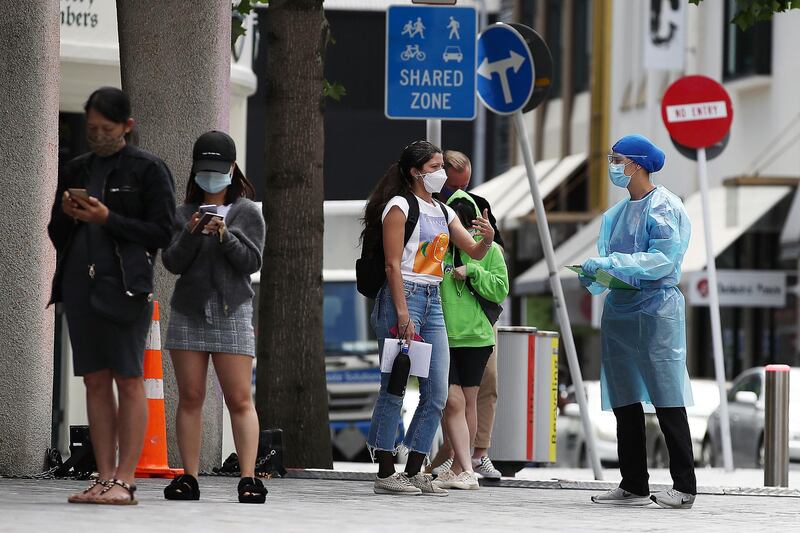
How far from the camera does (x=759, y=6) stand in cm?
1429

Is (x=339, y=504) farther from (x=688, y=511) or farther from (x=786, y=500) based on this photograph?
(x=786, y=500)

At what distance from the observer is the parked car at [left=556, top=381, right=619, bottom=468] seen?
24.8m

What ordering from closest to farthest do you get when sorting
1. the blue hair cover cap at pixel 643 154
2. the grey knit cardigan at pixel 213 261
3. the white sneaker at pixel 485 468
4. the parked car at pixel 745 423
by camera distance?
1. the grey knit cardigan at pixel 213 261
2. the blue hair cover cap at pixel 643 154
3. the white sneaker at pixel 485 468
4. the parked car at pixel 745 423

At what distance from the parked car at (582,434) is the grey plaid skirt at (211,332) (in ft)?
50.0

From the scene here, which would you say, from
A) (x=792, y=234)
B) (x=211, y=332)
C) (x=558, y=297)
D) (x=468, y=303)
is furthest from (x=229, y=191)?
(x=792, y=234)

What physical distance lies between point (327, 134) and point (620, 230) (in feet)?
91.7

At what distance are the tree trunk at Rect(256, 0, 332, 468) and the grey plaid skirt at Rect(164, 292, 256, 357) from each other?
3.70 meters

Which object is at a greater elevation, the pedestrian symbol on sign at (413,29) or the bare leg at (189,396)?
the pedestrian symbol on sign at (413,29)

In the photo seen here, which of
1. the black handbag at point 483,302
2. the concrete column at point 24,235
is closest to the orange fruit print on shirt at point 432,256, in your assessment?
the black handbag at point 483,302

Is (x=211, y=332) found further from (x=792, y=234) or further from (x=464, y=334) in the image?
(x=792, y=234)

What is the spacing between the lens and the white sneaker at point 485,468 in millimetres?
12874

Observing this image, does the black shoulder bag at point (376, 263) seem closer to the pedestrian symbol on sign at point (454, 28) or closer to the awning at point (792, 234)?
the pedestrian symbol on sign at point (454, 28)

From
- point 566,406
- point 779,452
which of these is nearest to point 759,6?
point 779,452

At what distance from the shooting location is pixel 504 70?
46.8ft
